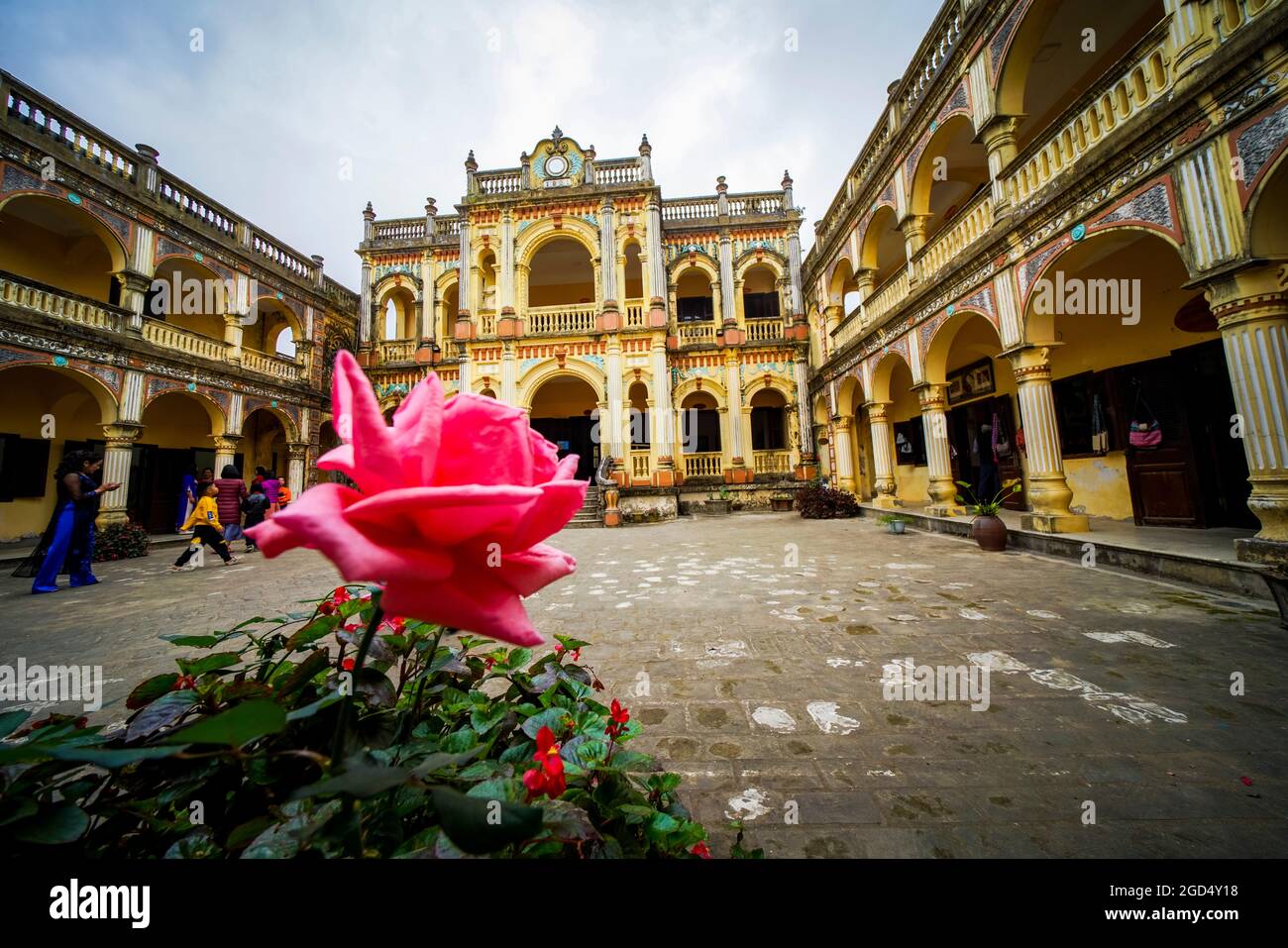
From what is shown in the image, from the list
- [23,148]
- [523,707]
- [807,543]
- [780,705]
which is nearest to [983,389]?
[807,543]

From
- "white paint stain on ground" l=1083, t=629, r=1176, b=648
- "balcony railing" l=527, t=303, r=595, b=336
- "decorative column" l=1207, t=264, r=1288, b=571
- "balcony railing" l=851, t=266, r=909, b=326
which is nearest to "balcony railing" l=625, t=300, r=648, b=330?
"balcony railing" l=527, t=303, r=595, b=336

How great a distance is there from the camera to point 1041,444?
6.08 meters

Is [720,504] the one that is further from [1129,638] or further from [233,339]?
[233,339]

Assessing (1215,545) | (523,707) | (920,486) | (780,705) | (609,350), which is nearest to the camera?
(523,707)

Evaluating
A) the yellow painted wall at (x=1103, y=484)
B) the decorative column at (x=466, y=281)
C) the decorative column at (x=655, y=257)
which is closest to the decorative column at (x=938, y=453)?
the yellow painted wall at (x=1103, y=484)

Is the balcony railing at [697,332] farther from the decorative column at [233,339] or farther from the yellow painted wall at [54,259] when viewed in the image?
the yellow painted wall at [54,259]

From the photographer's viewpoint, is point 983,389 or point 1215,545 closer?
point 1215,545

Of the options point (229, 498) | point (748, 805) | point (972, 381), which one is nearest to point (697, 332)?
point (972, 381)

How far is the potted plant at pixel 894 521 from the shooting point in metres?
8.16

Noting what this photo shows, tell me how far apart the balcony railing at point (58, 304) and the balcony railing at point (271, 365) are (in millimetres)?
2698

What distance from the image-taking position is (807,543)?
7.34m
